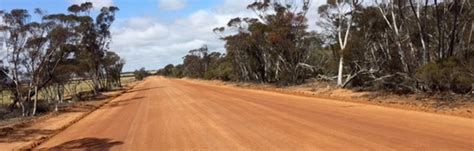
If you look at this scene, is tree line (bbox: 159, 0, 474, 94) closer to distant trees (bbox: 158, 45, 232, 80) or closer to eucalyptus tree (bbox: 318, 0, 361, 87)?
eucalyptus tree (bbox: 318, 0, 361, 87)

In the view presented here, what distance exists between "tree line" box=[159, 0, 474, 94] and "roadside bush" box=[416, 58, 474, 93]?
2cm

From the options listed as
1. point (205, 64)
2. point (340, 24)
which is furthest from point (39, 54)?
point (205, 64)

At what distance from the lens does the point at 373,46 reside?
33.9 meters

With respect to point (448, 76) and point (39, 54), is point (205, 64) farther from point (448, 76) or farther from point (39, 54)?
point (448, 76)

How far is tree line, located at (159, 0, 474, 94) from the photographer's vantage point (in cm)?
2219

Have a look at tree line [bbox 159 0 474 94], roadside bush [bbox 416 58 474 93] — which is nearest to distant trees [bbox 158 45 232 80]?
tree line [bbox 159 0 474 94]

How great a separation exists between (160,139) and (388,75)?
17.7m

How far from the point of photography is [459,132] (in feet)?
37.5

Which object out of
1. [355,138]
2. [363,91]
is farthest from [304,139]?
[363,91]

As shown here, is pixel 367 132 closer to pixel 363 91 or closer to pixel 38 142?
pixel 38 142

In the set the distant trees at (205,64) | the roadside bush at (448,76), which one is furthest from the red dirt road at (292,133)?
the distant trees at (205,64)

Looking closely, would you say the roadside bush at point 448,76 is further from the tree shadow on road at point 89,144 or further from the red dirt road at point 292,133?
the tree shadow on road at point 89,144

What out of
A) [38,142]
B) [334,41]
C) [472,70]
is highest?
[334,41]

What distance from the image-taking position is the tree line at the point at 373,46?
22.2 m
